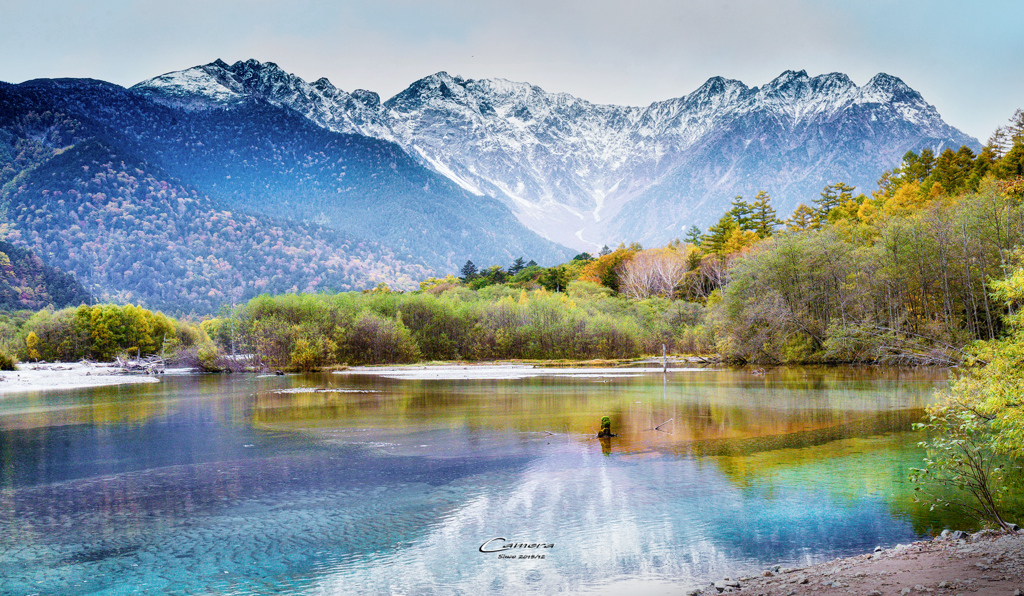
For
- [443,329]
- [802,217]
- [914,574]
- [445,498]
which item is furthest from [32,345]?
[802,217]

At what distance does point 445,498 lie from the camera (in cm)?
1302

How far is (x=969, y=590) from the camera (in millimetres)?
6461

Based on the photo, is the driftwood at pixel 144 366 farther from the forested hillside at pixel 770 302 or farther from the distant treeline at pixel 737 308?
the forested hillside at pixel 770 302

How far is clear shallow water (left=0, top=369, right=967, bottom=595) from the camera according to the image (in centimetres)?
894

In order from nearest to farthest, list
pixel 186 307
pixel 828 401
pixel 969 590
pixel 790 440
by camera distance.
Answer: pixel 969 590 < pixel 790 440 < pixel 828 401 < pixel 186 307

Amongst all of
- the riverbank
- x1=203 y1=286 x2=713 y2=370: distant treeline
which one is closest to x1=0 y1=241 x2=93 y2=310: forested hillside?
x1=203 y1=286 x2=713 y2=370: distant treeline

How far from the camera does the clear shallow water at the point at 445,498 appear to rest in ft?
Answer: 29.3

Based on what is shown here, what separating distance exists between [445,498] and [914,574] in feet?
27.4

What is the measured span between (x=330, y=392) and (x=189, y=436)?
17.5 metres

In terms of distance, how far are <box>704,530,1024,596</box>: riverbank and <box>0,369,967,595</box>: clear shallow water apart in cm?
67

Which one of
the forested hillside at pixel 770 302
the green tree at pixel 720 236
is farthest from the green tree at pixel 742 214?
the green tree at pixel 720 236

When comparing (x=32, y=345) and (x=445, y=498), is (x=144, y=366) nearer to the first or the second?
(x=32, y=345)

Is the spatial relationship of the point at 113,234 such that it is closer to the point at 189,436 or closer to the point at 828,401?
the point at 189,436

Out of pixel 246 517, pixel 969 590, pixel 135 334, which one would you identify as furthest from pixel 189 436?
pixel 135 334
